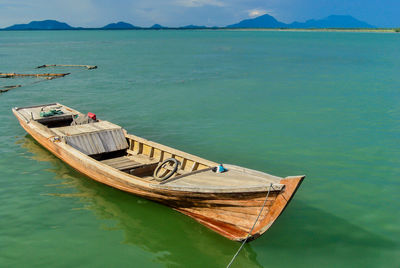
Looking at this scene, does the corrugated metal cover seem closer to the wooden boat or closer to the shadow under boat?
the wooden boat

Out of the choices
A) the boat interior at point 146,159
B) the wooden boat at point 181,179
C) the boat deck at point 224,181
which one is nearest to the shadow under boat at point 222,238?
the wooden boat at point 181,179

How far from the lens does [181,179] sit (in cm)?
1007

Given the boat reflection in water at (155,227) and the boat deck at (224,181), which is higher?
the boat deck at (224,181)

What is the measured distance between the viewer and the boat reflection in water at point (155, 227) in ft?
29.9

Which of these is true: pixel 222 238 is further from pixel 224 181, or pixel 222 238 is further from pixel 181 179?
pixel 181 179

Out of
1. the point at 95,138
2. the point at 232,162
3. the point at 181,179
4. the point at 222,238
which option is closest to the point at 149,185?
the point at 181,179

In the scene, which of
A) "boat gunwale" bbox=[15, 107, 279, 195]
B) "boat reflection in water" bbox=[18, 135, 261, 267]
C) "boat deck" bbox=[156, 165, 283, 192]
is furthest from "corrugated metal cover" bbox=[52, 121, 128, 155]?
"boat deck" bbox=[156, 165, 283, 192]

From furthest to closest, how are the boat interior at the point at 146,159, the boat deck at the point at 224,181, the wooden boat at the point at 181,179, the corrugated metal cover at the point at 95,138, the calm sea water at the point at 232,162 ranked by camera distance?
the corrugated metal cover at the point at 95,138 → the boat interior at the point at 146,159 → the calm sea water at the point at 232,162 → the boat deck at the point at 224,181 → the wooden boat at the point at 181,179

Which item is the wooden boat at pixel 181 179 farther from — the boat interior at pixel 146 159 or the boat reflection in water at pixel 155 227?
the boat reflection in water at pixel 155 227

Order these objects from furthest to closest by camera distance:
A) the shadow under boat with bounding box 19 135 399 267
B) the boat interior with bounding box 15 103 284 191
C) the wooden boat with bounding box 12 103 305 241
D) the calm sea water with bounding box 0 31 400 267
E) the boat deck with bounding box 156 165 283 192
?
the boat interior with bounding box 15 103 284 191 → the calm sea water with bounding box 0 31 400 267 → the shadow under boat with bounding box 19 135 399 267 → the boat deck with bounding box 156 165 283 192 → the wooden boat with bounding box 12 103 305 241

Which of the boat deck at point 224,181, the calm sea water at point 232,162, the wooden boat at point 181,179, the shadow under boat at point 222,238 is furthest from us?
the calm sea water at point 232,162

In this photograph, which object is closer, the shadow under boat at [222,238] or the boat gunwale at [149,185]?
the boat gunwale at [149,185]

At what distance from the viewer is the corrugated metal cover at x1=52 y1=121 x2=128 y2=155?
45.7 feet

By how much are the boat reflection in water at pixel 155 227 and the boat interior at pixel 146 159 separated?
106cm
